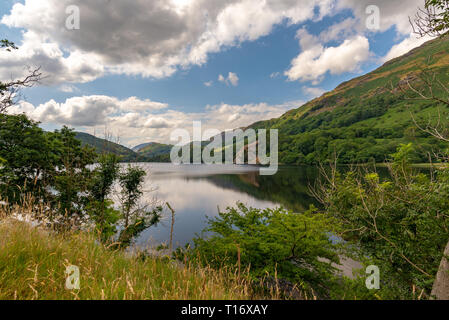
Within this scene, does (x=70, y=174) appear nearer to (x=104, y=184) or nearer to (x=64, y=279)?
(x=104, y=184)

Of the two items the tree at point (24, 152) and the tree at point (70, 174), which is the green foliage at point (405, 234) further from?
the tree at point (24, 152)

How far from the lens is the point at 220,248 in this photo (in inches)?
381

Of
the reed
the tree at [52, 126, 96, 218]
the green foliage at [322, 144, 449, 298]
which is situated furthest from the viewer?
the tree at [52, 126, 96, 218]

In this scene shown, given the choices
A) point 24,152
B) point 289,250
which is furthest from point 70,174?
point 289,250

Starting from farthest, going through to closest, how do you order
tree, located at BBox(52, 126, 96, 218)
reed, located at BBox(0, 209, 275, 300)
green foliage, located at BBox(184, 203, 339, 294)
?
tree, located at BBox(52, 126, 96, 218) → green foliage, located at BBox(184, 203, 339, 294) → reed, located at BBox(0, 209, 275, 300)

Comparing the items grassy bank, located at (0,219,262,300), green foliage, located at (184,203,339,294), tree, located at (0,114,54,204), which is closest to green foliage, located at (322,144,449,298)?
green foliage, located at (184,203,339,294)

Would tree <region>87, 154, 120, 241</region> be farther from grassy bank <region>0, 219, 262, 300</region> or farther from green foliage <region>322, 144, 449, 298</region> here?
green foliage <region>322, 144, 449, 298</region>

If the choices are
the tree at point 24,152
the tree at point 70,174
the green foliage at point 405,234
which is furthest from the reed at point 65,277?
the tree at point 24,152
